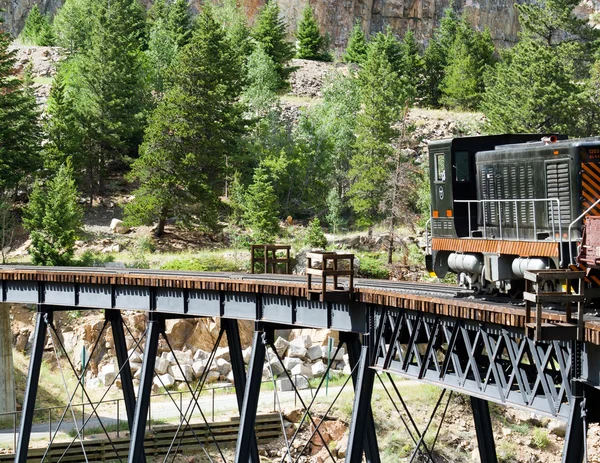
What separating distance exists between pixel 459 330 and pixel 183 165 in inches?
1534

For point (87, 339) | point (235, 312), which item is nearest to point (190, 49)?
point (87, 339)

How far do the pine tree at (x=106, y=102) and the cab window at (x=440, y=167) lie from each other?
4219 centimetres

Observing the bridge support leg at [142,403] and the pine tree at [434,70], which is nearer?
the bridge support leg at [142,403]

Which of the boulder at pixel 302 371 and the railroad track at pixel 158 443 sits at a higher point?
the boulder at pixel 302 371

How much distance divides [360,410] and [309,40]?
87.9 meters

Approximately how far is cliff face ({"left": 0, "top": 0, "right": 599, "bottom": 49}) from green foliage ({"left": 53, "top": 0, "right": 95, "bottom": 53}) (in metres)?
16.2

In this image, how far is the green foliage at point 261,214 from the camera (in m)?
54.2

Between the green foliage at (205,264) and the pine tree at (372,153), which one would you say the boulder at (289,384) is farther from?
the pine tree at (372,153)

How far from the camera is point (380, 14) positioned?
114 metres

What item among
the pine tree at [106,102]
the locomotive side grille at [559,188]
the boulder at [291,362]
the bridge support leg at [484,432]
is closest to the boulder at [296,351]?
the boulder at [291,362]

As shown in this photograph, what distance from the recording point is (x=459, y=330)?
18.7m

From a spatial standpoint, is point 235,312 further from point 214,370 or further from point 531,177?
point 214,370

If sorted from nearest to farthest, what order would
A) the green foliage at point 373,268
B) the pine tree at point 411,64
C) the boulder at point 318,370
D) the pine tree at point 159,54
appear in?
1. the boulder at point 318,370
2. the green foliage at point 373,268
3. the pine tree at point 159,54
4. the pine tree at point 411,64

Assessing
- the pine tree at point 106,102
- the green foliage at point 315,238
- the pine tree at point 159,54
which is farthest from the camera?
the pine tree at point 159,54
